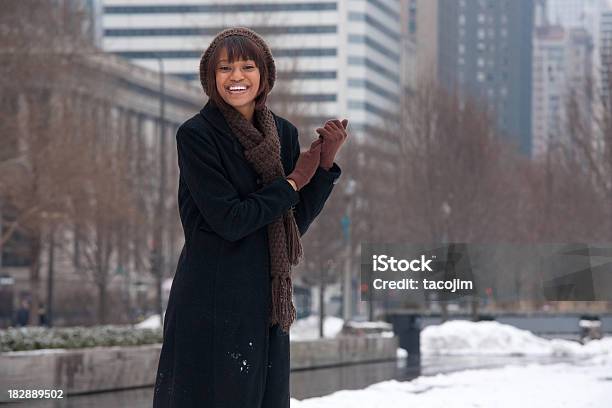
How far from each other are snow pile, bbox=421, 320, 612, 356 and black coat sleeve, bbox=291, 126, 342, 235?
24.9 metres

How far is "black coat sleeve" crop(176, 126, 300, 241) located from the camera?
4.78 m

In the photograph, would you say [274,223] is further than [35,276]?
No

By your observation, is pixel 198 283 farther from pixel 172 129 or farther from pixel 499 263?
pixel 172 129

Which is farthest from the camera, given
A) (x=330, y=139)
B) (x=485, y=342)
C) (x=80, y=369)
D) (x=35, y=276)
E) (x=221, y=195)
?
(x=35, y=276)

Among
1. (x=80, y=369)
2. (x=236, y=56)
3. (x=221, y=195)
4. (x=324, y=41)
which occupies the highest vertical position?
(x=324, y=41)

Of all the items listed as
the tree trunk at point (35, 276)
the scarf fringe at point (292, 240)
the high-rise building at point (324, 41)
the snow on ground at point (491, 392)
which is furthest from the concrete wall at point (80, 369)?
the high-rise building at point (324, 41)

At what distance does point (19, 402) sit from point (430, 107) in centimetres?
3311

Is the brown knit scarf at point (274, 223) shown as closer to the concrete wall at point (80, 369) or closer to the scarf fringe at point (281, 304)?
the scarf fringe at point (281, 304)

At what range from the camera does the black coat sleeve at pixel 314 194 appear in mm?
5098

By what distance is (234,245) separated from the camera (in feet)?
16.0

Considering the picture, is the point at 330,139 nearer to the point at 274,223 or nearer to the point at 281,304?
the point at 274,223

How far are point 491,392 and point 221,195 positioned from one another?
32.2ft

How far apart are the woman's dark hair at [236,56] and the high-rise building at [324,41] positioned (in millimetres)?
132381

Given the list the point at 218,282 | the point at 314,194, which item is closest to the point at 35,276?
the point at 314,194
